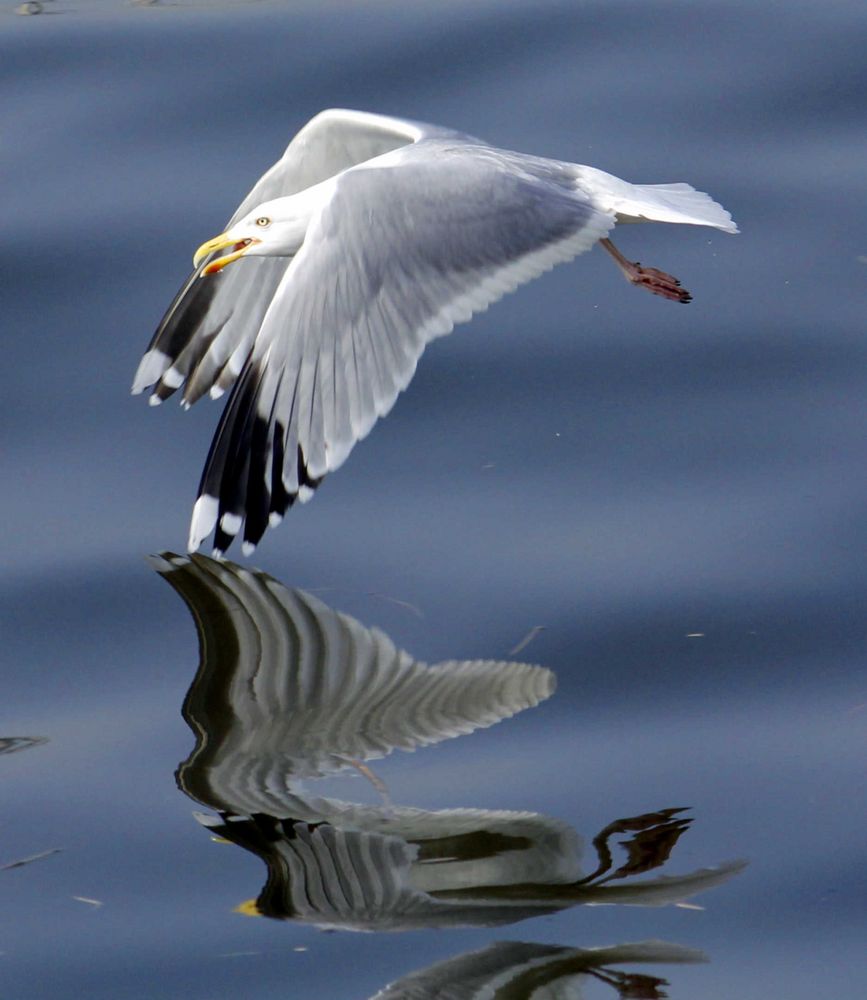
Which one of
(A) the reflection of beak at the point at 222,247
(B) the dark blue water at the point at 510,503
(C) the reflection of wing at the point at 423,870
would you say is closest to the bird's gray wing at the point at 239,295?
(B) the dark blue water at the point at 510,503

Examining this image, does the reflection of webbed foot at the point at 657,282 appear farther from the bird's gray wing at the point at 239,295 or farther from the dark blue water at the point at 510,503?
the bird's gray wing at the point at 239,295

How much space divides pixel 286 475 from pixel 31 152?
9.91 ft

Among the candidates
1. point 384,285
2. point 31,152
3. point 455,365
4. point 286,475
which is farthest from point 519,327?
point 31,152

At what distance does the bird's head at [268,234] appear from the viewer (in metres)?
5.05

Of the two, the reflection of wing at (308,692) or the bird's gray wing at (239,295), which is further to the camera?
the bird's gray wing at (239,295)

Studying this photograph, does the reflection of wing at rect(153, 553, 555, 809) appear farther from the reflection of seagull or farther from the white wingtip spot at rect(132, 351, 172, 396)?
the white wingtip spot at rect(132, 351, 172, 396)

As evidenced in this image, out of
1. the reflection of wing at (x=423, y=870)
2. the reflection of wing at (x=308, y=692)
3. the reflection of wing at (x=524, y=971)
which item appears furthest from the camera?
the reflection of wing at (x=308, y=692)

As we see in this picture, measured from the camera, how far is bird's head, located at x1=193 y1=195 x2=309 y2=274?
505 centimetres

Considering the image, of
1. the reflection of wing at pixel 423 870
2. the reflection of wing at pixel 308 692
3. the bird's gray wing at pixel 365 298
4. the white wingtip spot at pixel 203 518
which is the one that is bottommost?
the reflection of wing at pixel 423 870

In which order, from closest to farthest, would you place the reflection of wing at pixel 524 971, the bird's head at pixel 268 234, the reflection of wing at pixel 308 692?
the reflection of wing at pixel 524 971 → the reflection of wing at pixel 308 692 → the bird's head at pixel 268 234

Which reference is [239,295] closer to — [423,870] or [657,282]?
[657,282]

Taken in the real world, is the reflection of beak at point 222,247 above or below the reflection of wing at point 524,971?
above

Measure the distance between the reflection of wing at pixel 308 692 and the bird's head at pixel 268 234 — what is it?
1.07 m

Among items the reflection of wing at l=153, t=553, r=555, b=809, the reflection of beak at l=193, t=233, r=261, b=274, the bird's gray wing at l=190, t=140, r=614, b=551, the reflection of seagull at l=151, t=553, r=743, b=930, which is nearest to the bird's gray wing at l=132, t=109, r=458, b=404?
the reflection of beak at l=193, t=233, r=261, b=274
